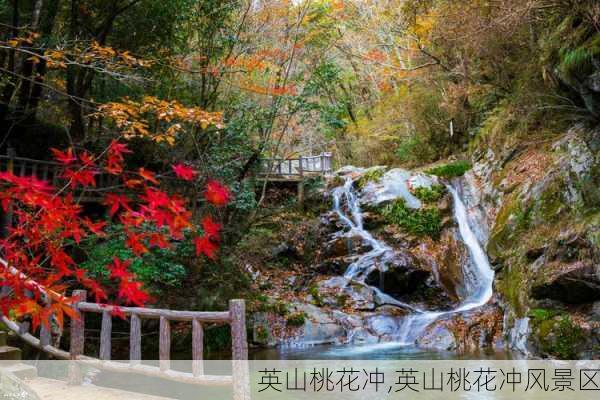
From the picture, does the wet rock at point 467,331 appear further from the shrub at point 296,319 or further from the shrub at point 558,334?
the shrub at point 296,319

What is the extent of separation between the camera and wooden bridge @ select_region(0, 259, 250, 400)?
12.7 ft

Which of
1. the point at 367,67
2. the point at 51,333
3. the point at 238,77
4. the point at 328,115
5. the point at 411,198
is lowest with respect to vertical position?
the point at 51,333

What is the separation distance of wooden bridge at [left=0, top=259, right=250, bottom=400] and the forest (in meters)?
1.49

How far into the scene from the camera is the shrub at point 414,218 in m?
12.8

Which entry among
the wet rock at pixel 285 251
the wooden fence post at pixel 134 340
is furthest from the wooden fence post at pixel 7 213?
the wet rock at pixel 285 251

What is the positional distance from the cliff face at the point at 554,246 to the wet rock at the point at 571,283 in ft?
0.04

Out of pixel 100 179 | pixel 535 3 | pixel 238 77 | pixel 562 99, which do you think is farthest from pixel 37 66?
pixel 562 99

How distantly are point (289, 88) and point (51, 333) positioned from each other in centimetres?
745

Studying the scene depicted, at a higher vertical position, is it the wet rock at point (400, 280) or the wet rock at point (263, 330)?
the wet rock at point (400, 280)

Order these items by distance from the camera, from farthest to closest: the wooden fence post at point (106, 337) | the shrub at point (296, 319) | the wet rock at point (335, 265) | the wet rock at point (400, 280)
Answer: the wet rock at point (335, 265) → the wet rock at point (400, 280) → the shrub at point (296, 319) → the wooden fence post at point (106, 337)

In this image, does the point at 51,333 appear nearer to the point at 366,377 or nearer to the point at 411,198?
the point at 366,377

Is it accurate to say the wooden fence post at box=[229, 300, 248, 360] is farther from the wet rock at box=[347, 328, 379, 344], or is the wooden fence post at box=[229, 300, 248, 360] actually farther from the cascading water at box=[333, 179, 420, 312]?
the cascading water at box=[333, 179, 420, 312]

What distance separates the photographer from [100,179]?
11.2 metres

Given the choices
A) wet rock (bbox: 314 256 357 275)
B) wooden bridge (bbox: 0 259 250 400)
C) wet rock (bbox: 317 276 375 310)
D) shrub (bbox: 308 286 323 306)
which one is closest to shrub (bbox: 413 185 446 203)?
wet rock (bbox: 314 256 357 275)
